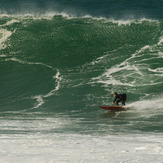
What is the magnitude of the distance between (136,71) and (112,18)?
7523 millimetres

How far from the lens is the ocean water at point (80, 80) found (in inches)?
325

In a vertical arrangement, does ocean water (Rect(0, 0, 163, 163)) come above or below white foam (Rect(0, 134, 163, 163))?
above

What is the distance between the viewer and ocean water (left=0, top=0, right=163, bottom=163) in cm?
827

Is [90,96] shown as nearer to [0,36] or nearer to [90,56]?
[90,56]

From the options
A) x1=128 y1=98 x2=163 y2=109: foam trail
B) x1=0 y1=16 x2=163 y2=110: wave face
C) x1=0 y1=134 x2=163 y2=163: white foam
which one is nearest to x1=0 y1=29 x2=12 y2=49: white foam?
x1=0 y1=16 x2=163 y2=110: wave face

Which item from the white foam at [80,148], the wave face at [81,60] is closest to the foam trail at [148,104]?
the wave face at [81,60]

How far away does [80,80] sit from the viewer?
17078 millimetres

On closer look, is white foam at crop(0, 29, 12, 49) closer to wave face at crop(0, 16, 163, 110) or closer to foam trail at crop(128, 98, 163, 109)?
wave face at crop(0, 16, 163, 110)

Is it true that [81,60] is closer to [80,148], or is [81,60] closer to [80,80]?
[80,80]

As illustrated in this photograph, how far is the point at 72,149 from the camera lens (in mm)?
7898

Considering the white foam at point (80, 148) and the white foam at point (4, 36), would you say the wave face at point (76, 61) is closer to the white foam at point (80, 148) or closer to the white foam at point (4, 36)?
the white foam at point (4, 36)

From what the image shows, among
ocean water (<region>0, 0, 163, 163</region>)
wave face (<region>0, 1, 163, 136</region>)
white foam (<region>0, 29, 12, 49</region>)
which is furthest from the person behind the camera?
white foam (<region>0, 29, 12, 49</region>)

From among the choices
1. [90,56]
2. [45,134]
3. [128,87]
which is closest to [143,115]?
[128,87]

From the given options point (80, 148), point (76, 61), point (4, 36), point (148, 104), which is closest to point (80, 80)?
point (76, 61)
